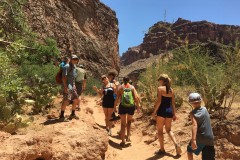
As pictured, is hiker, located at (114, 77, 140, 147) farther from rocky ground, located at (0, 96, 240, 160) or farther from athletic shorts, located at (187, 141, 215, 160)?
athletic shorts, located at (187, 141, 215, 160)

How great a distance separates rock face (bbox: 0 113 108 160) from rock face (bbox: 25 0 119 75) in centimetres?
1741

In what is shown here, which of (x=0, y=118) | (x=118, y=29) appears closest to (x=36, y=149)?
(x=0, y=118)

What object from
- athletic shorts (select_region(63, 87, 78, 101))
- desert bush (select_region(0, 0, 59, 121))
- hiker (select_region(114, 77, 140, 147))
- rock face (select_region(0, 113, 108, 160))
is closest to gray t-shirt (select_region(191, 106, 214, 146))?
rock face (select_region(0, 113, 108, 160))

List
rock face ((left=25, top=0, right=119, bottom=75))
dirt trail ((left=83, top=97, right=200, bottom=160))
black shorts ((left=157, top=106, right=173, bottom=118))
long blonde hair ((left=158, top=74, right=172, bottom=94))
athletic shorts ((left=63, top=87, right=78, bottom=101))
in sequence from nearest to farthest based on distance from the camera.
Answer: long blonde hair ((left=158, top=74, right=172, bottom=94)) → black shorts ((left=157, top=106, right=173, bottom=118)) → dirt trail ((left=83, top=97, right=200, bottom=160)) → athletic shorts ((left=63, top=87, right=78, bottom=101)) → rock face ((left=25, top=0, right=119, bottom=75))

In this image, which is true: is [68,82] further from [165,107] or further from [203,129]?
[203,129]

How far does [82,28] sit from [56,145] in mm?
26470

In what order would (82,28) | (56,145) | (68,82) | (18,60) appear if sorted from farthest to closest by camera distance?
(82,28), (18,60), (68,82), (56,145)

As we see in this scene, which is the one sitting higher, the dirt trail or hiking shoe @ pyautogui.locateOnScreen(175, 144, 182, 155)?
hiking shoe @ pyautogui.locateOnScreen(175, 144, 182, 155)

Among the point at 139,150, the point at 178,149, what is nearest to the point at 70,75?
the point at 139,150

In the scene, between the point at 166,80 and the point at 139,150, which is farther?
the point at 139,150

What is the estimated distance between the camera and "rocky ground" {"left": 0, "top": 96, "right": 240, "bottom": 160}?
4.70 m

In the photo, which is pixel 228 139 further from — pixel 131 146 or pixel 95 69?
pixel 95 69

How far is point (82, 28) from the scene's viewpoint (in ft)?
102

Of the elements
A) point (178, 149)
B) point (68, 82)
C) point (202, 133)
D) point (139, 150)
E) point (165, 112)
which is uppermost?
point (68, 82)
